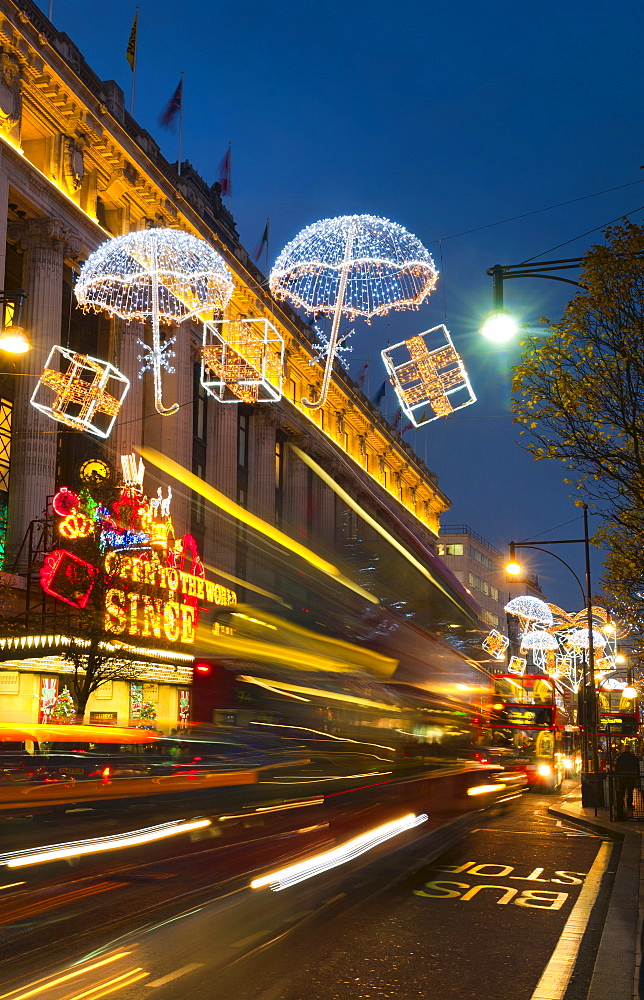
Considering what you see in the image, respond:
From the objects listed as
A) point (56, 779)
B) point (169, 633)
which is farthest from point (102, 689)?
point (56, 779)

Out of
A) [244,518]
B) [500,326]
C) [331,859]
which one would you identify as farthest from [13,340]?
[244,518]

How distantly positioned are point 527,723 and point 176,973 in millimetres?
37997

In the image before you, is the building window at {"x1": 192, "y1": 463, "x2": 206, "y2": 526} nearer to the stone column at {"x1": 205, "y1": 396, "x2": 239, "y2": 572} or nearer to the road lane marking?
the stone column at {"x1": 205, "y1": 396, "x2": 239, "y2": 572}

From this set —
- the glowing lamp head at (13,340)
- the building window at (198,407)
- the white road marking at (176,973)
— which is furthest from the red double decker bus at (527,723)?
the white road marking at (176,973)

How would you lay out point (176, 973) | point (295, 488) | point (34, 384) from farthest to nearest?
point (295, 488) → point (34, 384) → point (176, 973)

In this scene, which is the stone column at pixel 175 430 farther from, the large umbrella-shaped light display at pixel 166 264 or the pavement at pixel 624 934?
the pavement at pixel 624 934

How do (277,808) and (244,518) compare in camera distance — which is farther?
(244,518)

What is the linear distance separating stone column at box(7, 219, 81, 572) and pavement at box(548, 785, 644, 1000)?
75.4 ft

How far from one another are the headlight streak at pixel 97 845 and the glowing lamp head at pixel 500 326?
9086 mm

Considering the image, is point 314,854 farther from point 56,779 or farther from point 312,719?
point 312,719

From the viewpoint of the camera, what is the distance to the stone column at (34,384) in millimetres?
35438

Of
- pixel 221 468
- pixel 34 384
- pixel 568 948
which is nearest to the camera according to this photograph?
pixel 568 948

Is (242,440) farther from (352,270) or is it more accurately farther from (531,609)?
(352,270)

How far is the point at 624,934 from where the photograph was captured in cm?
985
